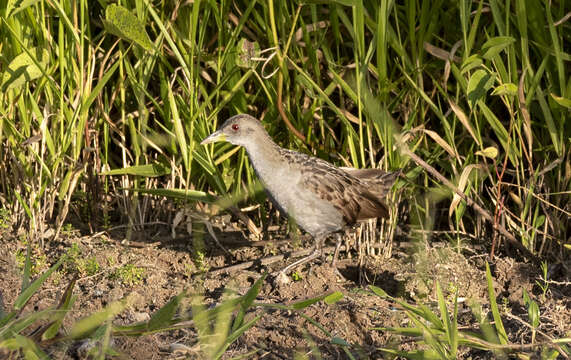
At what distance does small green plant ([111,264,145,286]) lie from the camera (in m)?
4.36

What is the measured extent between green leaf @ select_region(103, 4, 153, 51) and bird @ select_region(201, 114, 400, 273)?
0.72m

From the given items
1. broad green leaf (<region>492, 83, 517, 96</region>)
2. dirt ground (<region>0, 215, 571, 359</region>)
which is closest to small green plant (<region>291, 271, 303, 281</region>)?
dirt ground (<region>0, 215, 571, 359</region>)

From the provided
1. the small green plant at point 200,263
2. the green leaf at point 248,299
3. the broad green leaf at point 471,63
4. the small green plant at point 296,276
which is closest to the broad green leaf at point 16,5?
the small green plant at point 200,263

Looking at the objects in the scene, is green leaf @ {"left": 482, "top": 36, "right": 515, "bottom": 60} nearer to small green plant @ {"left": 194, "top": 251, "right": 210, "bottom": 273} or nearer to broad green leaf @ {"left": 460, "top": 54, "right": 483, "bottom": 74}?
broad green leaf @ {"left": 460, "top": 54, "right": 483, "bottom": 74}

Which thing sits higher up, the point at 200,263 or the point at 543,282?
the point at 200,263

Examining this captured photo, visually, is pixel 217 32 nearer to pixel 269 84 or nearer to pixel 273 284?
pixel 269 84

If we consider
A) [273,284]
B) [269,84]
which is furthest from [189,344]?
[269,84]

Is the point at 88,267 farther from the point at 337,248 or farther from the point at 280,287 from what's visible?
the point at 337,248

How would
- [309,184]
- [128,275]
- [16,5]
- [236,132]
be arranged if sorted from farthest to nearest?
[309,184] < [236,132] < [128,275] < [16,5]

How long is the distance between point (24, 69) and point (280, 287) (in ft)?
6.07

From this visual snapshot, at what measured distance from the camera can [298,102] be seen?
15.4 ft

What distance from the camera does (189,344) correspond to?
3.52m

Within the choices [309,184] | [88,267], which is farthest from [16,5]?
[309,184]

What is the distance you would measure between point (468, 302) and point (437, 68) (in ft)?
4.55
